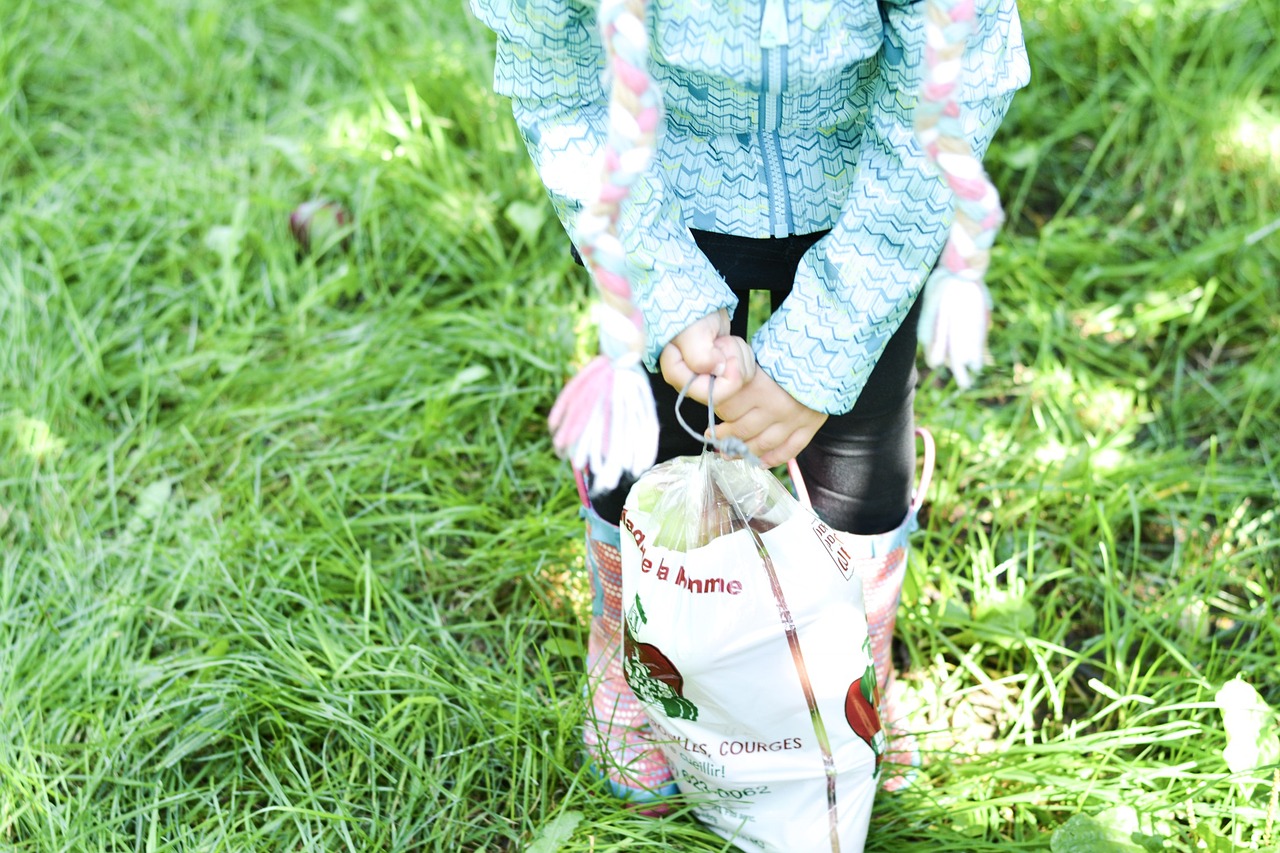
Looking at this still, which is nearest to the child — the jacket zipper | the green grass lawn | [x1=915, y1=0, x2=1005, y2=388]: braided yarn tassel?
the jacket zipper

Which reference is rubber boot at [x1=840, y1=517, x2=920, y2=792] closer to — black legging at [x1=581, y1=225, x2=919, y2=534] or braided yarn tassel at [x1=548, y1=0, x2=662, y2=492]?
black legging at [x1=581, y1=225, x2=919, y2=534]

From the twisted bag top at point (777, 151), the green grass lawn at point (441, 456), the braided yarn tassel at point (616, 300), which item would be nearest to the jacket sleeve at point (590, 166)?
the twisted bag top at point (777, 151)

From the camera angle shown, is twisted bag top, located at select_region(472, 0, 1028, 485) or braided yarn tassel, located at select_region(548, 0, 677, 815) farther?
twisted bag top, located at select_region(472, 0, 1028, 485)

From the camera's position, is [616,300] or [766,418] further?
[766,418]

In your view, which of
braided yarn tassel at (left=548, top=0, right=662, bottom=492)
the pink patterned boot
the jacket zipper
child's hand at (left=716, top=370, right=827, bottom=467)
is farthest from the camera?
the pink patterned boot

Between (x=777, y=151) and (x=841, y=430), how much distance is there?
0.97 feet

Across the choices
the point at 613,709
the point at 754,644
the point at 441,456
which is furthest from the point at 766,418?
the point at 441,456

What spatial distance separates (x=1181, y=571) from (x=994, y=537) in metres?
0.23

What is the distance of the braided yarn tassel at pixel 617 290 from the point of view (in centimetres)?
76

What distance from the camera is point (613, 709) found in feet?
4.21

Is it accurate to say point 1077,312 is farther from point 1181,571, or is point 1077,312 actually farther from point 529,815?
point 529,815

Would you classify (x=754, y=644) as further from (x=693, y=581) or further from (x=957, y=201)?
(x=957, y=201)

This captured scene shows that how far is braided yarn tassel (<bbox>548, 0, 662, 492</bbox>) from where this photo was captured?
761mm

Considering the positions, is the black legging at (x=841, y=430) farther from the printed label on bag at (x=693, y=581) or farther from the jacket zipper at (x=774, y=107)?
the printed label on bag at (x=693, y=581)
